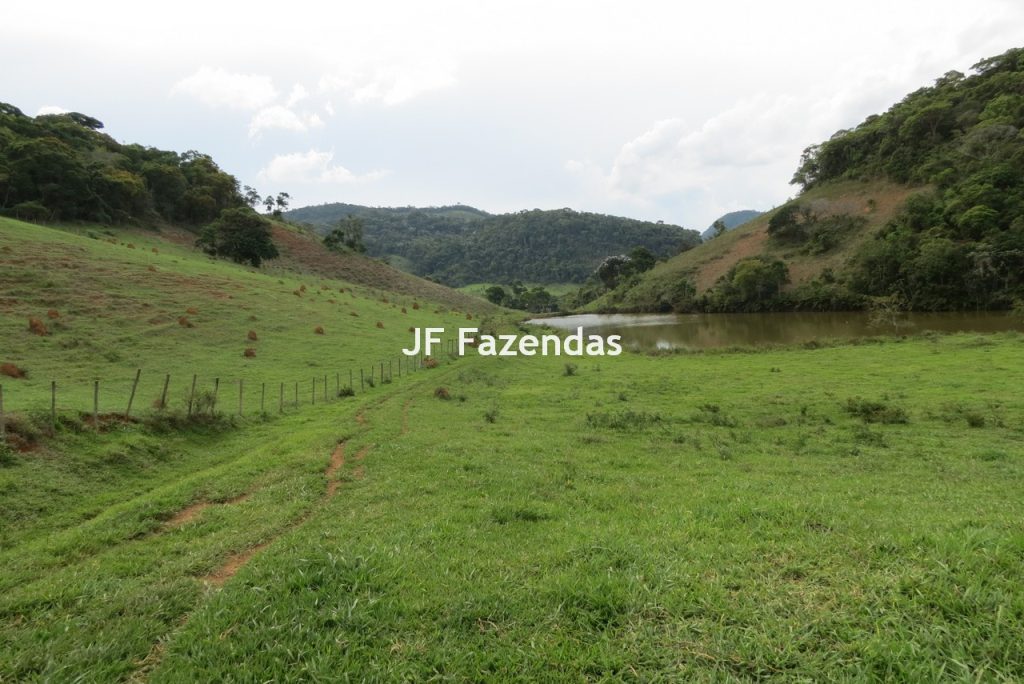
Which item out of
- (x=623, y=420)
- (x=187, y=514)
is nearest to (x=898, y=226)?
(x=623, y=420)

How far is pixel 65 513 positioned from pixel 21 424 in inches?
158

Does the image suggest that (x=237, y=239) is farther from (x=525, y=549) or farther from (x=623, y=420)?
(x=525, y=549)

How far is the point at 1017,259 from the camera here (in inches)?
2368

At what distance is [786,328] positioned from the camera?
63.8 meters

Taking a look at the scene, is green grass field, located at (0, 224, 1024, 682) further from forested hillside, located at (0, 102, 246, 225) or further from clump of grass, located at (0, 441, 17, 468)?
forested hillside, located at (0, 102, 246, 225)

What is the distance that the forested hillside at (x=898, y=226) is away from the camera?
65.2m

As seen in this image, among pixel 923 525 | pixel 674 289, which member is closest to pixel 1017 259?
pixel 674 289

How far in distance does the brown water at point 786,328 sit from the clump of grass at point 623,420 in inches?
1459

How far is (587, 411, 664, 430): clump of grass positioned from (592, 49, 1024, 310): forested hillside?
64.5m

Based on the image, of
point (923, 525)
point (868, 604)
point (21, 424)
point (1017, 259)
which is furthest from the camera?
point (1017, 259)

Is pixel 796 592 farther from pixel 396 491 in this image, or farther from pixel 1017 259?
pixel 1017 259

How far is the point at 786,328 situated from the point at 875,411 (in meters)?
50.8

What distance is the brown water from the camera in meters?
51.1

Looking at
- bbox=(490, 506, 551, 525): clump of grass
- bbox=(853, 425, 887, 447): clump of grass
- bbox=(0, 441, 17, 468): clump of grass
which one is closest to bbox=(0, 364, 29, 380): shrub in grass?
bbox=(0, 441, 17, 468): clump of grass
